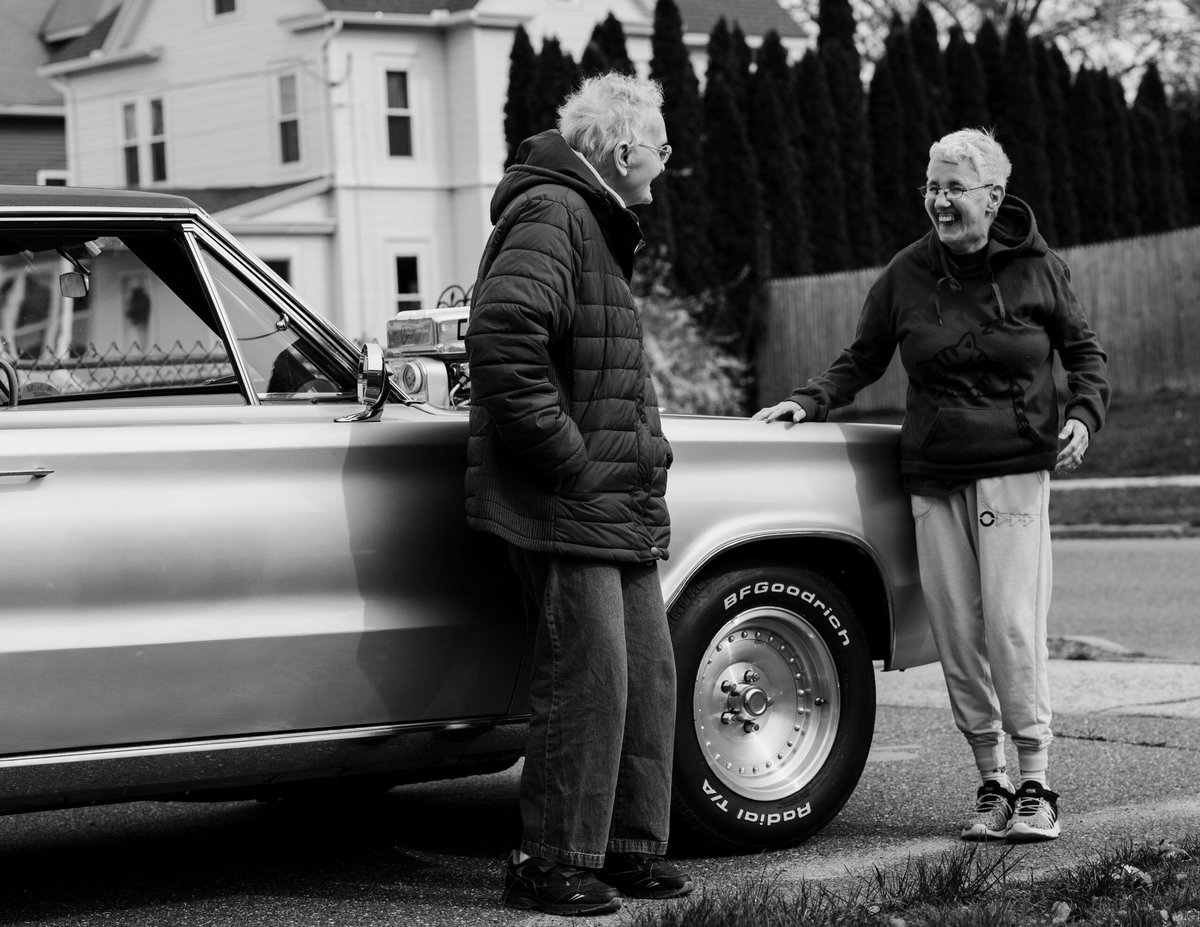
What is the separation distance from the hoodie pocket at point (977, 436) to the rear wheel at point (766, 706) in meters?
0.51

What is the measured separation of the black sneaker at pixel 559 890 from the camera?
4.35m

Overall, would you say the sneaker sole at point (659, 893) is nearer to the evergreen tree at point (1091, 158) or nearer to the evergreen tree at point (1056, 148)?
the evergreen tree at point (1056, 148)

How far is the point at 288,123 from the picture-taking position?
32.7m

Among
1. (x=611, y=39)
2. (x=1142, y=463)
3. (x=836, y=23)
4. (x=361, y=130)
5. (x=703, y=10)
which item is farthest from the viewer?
(x=703, y=10)

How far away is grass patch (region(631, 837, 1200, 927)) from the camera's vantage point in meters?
4.04

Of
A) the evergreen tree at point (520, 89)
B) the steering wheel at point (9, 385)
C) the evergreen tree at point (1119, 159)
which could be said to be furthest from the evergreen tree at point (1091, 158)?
the steering wheel at point (9, 385)

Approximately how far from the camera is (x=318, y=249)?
104 ft

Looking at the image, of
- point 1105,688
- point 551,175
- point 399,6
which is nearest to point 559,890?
point 551,175

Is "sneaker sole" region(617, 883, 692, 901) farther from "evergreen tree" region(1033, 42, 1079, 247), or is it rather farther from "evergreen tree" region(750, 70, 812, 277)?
"evergreen tree" region(1033, 42, 1079, 247)

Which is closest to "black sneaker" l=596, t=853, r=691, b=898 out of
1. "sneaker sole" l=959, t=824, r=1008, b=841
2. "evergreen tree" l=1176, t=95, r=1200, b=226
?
"sneaker sole" l=959, t=824, r=1008, b=841

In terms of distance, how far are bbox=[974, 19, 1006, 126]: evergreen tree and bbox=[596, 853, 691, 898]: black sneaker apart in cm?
2854

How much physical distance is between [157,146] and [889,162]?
14277 millimetres

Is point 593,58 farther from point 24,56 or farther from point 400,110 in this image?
point 24,56

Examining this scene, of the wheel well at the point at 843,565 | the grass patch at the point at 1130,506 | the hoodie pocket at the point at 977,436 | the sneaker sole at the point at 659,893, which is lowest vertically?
the grass patch at the point at 1130,506
